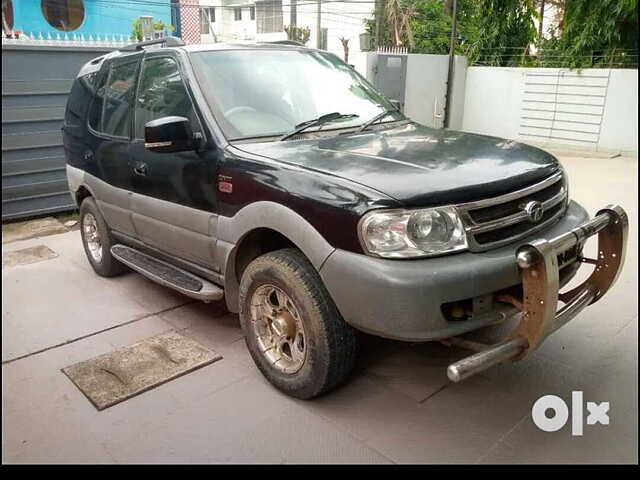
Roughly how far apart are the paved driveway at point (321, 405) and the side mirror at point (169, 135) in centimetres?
132

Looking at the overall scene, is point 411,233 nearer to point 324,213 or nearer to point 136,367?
point 324,213

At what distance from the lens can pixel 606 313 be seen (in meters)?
3.93

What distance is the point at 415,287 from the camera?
231 cm

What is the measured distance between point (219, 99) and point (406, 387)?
6.71 feet

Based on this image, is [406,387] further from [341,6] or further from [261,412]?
[341,6]

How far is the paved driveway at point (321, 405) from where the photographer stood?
262cm

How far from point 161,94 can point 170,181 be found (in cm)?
68

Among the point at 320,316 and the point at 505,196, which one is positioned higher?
the point at 505,196

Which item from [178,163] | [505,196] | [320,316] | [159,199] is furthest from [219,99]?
[505,196]

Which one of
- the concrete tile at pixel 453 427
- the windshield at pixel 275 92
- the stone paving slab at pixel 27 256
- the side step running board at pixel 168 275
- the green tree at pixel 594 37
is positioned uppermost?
Answer: the green tree at pixel 594 37

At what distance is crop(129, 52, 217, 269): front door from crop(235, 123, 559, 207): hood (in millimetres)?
381

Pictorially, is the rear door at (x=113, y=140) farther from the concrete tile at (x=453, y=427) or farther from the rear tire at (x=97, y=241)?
the concrete tile at (x=453, y=427)

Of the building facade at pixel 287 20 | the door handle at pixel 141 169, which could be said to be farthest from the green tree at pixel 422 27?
the door handle at pixel 141 169

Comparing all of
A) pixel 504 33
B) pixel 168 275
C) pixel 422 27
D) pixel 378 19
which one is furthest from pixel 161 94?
pixel 378 19
